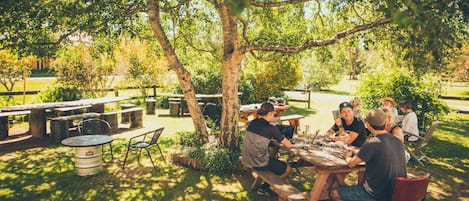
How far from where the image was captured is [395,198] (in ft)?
11.8

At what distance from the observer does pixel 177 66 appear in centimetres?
706

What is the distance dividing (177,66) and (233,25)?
1.53 m

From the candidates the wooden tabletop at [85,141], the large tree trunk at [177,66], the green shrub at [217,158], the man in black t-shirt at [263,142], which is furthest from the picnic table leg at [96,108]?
the man in black t-shirt at [263,142]

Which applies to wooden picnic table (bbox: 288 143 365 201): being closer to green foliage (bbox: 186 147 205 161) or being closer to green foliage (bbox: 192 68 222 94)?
green foliage (bbox: 186 147 205 161)

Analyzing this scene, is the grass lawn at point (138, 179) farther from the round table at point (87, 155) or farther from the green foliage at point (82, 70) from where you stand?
the green foliage at point (82, 70)

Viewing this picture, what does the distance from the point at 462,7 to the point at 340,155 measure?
9.00ft

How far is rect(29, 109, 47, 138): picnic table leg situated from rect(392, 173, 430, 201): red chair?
31.3 feet

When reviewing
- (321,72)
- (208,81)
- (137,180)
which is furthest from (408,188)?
(321,72)

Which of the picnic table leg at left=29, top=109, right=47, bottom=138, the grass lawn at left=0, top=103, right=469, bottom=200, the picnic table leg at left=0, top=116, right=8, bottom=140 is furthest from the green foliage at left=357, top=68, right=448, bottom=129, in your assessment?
the picnic table leg at left=0, top=116, right=8, bottom=140

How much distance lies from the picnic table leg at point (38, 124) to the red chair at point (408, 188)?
31.3 ft

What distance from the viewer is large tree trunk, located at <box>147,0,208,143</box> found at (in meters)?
6.85

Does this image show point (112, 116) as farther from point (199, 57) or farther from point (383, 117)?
point (383, 117)

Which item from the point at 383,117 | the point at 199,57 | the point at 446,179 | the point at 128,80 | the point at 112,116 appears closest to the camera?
the point at 383,117

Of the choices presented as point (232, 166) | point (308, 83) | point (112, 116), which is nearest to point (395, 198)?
point (232, 166)
